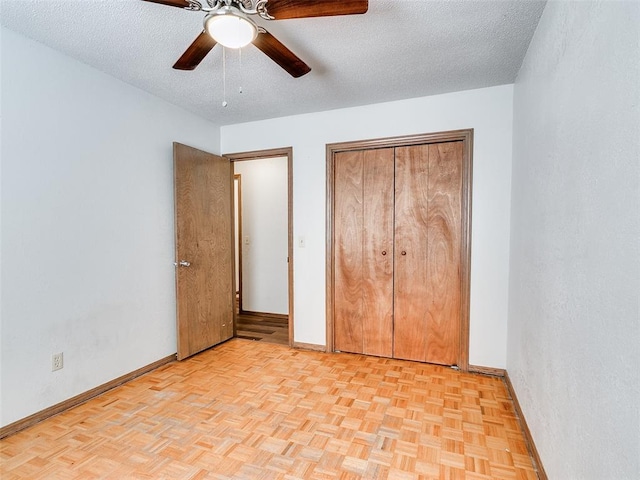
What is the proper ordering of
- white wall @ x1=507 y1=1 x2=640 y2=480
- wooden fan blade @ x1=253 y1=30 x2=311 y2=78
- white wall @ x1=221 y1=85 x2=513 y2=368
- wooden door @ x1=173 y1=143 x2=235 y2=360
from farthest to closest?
1. wooden door @ x1=173 y1=143 x2=235 y2=360
2. white wall @ x1=221 y1=85 x2=513 y2=368
3. wooden fan blade @ x1=253 y1=30 x2=311 y2=78
4. white wall @ x1=507 y1=1 x2=640 y2=480

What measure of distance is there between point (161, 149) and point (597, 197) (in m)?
3.03

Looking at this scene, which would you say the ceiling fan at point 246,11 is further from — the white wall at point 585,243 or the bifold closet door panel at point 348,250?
the bifold closet door panel at point 348,250

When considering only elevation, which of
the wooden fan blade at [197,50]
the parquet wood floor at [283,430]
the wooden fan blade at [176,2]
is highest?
the wooden fan blade at [176,2]

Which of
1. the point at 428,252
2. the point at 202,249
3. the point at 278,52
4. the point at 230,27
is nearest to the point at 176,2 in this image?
the point at 230,27

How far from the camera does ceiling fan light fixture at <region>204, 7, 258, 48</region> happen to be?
4.50ft

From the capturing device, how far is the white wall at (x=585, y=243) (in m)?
0.86

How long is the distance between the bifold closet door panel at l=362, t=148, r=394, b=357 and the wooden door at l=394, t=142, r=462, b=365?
0.24ft

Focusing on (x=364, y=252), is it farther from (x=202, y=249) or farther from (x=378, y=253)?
(x=202, y=249)

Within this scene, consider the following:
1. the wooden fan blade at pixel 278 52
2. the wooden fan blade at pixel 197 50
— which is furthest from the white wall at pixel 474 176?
the wooden fan blade at pixel 197 50

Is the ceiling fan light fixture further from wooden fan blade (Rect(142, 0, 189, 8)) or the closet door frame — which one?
the closet door frame

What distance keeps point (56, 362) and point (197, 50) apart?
2.12 m

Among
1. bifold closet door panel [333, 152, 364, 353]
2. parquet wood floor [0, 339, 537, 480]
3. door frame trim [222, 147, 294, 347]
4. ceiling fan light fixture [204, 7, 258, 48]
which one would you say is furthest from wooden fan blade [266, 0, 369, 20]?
parquet wood floor [0, 339, 537, 480]

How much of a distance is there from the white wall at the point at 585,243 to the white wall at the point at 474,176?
744mm

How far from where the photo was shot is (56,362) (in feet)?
7.00
